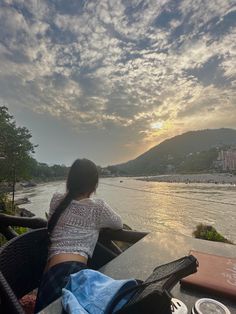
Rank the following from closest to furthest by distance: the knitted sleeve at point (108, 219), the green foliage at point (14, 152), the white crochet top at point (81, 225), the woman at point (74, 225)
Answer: the woman at point (74, 225) → the white crochet top at point (81, 225) → the knitted sleeve at point (108, 219) → the green foliage at point (14, 152)

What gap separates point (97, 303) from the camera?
37.9 inches

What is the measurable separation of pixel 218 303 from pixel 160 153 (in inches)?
7895

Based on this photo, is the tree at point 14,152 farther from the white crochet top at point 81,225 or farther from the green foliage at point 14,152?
the white crochet top at point 81,225

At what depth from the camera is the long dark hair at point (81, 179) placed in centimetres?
210

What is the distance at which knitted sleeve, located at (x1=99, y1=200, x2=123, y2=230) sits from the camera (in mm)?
1972

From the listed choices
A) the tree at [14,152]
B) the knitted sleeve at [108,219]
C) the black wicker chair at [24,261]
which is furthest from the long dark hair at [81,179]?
the tree at [14,152]

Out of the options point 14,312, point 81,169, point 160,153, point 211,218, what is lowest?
point 211,218

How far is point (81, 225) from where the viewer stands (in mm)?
1897

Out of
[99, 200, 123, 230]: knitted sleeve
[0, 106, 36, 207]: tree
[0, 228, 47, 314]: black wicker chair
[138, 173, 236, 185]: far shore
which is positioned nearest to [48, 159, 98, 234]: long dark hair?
[99, 200, 123, 230]: knitted sleeve

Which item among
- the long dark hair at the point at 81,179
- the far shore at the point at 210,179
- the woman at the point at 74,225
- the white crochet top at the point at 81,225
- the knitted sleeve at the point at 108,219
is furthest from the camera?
the far shore at the point at 210,179

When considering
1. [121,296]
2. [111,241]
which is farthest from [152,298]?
[111,241]

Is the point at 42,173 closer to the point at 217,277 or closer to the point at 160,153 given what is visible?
the point at 160,153

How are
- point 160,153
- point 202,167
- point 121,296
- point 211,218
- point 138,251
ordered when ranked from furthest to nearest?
1. point 160,153
2. point 202,167
3. point 211,218
4. point 138,251
5. point 121,296

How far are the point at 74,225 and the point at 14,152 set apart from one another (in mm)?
25077
